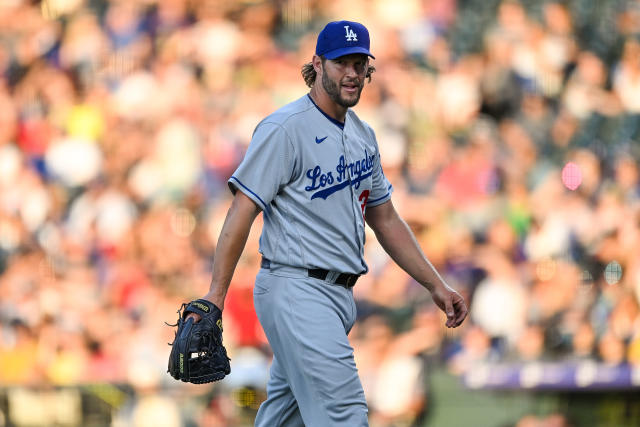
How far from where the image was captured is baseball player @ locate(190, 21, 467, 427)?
138 inches

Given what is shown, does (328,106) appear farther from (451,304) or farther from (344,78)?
(451,304)

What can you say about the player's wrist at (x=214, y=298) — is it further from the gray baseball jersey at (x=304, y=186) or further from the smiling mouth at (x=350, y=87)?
the smiling mouth at (x=350, y=87)

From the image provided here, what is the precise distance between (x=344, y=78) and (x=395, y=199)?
149 inches

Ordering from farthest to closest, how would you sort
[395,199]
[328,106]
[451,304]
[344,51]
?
[395,199]
[451,304]
[328,106]
[344,51]

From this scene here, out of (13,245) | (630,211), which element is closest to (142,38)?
(13,245)

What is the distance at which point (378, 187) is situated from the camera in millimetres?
4047

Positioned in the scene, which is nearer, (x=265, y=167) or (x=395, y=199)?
(x=265, y=167)

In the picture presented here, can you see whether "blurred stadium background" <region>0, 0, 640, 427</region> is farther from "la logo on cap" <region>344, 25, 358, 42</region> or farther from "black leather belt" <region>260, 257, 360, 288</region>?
"la logo on cap" <region>344, 25, 358, 42</region>

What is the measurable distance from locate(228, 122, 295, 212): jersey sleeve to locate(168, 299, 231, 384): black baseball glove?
1.36ft

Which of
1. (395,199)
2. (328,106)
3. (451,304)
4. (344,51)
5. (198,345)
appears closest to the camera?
(198,345)

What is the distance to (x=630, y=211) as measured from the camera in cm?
716

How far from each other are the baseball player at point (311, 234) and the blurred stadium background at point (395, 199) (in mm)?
3397

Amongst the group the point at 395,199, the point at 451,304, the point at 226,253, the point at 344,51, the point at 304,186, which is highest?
the point at 395,199

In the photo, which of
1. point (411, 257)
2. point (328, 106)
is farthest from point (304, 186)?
point (411, 257)
